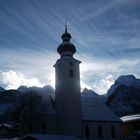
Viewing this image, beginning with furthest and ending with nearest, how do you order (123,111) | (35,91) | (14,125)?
1. (123,111)
2. (14,125)
3. (35,91)

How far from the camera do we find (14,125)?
2131 inches

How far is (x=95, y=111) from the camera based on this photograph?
5331cm

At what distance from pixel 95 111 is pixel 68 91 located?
8.89 metres

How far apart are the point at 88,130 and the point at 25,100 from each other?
1256 cm

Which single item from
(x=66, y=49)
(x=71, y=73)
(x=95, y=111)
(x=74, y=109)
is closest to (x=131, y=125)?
(x=95, y=111)

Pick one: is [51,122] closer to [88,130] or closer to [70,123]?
[70,123]

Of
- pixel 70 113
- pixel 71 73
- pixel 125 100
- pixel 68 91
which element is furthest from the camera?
pixel 125 100

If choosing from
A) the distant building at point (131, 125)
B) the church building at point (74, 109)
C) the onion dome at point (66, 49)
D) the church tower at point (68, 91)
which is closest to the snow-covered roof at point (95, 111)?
the church building at point (74, 109)

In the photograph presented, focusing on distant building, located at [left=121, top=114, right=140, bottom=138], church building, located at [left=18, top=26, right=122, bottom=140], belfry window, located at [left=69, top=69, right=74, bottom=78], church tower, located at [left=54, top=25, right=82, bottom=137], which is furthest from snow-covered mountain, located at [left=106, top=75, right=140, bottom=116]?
belfry window, located at [left=69, top=69, right=74, bottom=78]

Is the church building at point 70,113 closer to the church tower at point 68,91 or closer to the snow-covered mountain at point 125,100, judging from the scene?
the church tower at point 68,91

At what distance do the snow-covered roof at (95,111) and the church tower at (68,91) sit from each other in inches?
132

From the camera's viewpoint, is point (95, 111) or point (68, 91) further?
point (95, 111)

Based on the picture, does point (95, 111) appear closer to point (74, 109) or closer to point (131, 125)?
point (74, 109)

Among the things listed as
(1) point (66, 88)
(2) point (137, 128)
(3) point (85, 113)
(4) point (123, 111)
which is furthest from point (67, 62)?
(4) point (123, 111)
